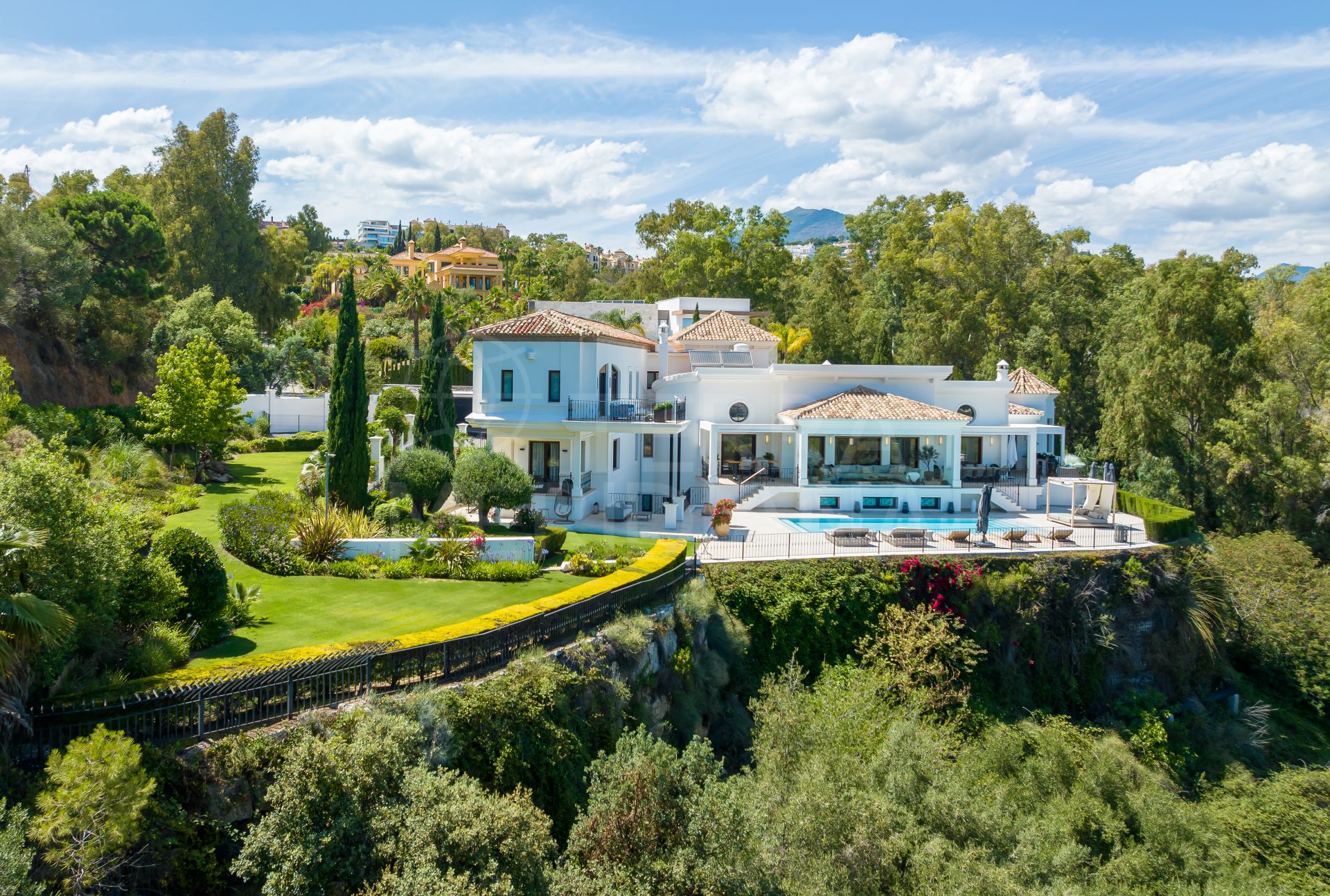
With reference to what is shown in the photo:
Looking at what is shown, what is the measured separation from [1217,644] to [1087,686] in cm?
584

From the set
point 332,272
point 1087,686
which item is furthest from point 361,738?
point 332,272

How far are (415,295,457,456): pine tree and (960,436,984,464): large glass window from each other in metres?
20.9

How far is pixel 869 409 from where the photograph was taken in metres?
31.5

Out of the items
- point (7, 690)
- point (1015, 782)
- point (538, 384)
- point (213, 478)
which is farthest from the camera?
point (213, 478)

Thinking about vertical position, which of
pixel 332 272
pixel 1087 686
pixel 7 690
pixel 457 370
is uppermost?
pixel 332 272

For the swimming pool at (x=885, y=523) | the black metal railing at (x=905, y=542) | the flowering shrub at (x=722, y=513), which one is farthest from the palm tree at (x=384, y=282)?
the black metal railing at (x=905, y=542)

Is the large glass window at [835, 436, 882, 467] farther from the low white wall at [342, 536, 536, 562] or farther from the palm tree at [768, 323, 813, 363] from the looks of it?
the palm tree at [768, 323, 813, 363]

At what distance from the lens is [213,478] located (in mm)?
31031

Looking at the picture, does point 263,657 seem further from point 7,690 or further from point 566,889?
point 566,889

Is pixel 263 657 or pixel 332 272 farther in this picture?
pixel 332 272

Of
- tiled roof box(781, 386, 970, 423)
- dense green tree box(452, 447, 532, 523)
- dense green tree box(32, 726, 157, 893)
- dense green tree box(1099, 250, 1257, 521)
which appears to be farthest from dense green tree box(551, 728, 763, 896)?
dense green tree box(1099, 250, 1257, 521)

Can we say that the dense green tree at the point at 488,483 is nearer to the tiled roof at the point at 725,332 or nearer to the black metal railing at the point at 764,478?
the black metal railing at the point at 764,478

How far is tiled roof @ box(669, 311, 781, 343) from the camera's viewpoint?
40125 millimetres

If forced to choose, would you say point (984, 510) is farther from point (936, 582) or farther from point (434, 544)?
point (434, 544)
